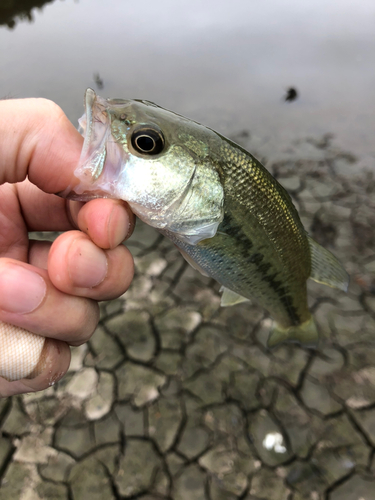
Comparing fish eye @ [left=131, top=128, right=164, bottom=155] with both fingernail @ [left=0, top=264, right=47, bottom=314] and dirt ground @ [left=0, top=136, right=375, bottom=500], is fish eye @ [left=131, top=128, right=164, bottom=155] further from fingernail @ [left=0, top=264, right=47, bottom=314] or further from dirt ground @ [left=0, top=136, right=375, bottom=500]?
dirt ground @ [left=0, top=136, right=375, bottom=500]

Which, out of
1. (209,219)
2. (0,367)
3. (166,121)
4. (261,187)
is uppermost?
(166,121)

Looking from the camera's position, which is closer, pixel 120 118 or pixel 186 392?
pixel 120 118

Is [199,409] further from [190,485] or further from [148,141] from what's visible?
[148,141]

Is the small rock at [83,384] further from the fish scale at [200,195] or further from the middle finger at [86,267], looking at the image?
the middle finger at [86,267]

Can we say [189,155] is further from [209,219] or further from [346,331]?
[346,331]

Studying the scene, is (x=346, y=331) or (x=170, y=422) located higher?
(x=346, y=331)

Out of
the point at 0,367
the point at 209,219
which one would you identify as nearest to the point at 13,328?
the point at 0,367

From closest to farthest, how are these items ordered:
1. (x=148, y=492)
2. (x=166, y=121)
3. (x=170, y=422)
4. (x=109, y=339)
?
(x=166, y=121) < (x=148, y=492) < (x=170, y=422) < (x=109, y=339)
